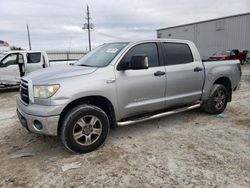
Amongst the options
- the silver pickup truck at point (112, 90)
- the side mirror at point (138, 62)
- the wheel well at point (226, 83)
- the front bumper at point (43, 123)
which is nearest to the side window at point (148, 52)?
the silver pickup truck at point (112, 90)

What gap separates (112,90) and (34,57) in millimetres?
7881

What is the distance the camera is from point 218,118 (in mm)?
5652

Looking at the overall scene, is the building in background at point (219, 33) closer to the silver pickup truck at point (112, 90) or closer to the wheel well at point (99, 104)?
the silver pickup truck at point (112, 90)

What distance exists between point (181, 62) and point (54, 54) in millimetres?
19286

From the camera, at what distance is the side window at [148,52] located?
14.6 ft

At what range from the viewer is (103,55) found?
4637 mm

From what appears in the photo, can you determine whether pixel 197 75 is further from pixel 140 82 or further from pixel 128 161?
pixel 128 161

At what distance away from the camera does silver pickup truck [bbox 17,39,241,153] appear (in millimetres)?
3652

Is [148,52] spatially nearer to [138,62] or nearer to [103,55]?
[138,62]

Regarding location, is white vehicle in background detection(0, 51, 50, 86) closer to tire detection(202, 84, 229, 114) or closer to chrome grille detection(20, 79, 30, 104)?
chrome grille detection(20, 79, 30, 104)

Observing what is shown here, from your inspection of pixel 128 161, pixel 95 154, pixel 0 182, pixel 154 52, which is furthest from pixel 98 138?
pixel 154 52

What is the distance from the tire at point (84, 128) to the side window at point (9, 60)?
7860mm

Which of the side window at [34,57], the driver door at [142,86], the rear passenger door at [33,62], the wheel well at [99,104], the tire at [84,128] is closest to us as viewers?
the tire at [84,128]

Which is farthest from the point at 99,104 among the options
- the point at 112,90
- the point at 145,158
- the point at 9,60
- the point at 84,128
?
the point at 9,60
